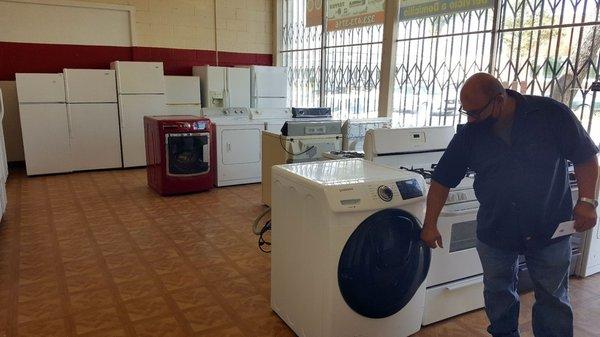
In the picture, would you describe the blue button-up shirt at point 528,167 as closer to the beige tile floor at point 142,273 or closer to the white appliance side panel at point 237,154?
the beige tile floor at point 142,273

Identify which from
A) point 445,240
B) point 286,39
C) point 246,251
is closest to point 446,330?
point 445,240

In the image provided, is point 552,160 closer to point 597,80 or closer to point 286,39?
point 597,80

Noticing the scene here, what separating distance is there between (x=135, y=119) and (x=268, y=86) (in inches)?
83.9

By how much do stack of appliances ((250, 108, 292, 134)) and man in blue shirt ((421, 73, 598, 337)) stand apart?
379 cm

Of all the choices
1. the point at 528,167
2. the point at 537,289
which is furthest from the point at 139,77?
the point at 537,289

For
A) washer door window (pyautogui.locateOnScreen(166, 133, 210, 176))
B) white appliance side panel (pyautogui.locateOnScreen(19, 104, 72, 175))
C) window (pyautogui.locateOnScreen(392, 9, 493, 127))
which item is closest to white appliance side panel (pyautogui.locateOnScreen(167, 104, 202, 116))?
white appliance side panel (pyautogui.locateOnScreen(19, 104, 72, 175))

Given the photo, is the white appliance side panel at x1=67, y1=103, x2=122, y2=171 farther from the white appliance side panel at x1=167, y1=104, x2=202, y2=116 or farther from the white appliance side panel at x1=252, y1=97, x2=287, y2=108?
the white appliance side panel at x1=252, y1=97, x2=287, y2=108

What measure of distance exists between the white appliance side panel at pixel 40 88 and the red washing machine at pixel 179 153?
5.30ft

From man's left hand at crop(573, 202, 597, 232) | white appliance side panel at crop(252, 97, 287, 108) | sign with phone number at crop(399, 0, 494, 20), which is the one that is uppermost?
sign with phone number at crop(399, 0, 494, 20)

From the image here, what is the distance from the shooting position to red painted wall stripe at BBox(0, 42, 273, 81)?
6.02 meters

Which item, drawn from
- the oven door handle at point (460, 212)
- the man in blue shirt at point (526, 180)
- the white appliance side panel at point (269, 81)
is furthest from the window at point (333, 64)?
the man in blue shirt at point (526, 180)

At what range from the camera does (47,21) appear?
609 centimetres

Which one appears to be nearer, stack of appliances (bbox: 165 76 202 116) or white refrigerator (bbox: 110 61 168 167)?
white refrigerator (bbox: 110 61 168 167)

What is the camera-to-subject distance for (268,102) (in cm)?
695
